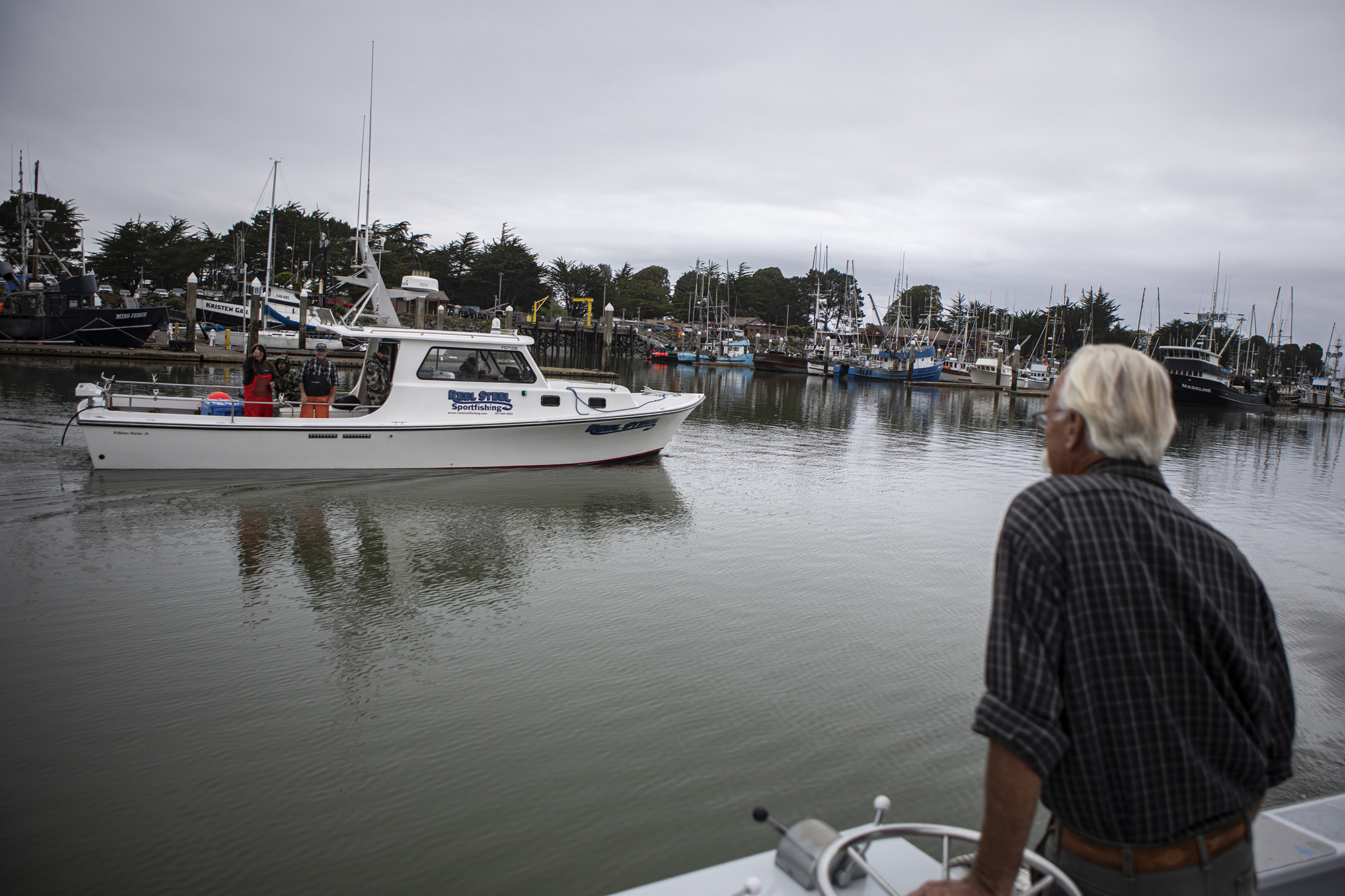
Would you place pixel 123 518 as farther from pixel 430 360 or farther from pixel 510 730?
pixel 510 730

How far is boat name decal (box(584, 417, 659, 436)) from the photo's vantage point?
39.8 ft

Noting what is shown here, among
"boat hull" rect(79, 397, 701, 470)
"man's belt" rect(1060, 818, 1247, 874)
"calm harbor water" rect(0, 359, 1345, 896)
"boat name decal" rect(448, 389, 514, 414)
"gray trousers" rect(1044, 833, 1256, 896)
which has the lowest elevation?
"calm harbor water" rect(0, 359, 1345, 896)

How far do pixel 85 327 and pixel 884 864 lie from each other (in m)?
36.9

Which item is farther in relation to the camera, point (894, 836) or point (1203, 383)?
point (1203, 383)

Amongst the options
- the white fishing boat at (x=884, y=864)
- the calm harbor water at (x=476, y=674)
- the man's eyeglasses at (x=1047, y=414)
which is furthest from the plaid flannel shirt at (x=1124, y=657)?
the calm harbor water at (x=476, y=674)

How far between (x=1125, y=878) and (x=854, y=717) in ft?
10.6

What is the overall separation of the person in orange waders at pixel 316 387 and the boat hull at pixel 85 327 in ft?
82.5

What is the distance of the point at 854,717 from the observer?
4.65 metres

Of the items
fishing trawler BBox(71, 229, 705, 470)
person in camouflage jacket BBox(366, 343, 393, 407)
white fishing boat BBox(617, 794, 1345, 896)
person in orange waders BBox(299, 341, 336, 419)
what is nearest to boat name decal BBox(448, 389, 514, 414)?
fishing trawler BBox(71, 229, 705, 470)

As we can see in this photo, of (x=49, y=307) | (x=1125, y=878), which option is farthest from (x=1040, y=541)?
(x=49, y=307)

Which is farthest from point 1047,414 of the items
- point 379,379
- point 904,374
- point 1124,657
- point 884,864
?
point 904,374

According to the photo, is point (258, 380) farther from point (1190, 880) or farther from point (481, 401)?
point (1190, 880)

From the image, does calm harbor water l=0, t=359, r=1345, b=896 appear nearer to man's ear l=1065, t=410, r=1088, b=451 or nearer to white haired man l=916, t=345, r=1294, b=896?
white haired man l=916, t=345, r=1294, b=896

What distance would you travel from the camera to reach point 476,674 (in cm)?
499
